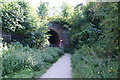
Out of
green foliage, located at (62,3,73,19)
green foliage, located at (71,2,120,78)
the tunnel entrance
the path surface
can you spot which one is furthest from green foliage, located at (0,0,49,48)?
the tunnel entrance

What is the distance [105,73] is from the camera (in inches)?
131

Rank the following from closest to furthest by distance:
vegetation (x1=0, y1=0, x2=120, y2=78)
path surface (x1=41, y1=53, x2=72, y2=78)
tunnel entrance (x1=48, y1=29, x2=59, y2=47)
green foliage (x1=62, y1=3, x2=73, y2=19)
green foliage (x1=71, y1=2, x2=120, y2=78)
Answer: green foliage (x1=71, y1=2, x2=120, y2=78) < vegetation (x1=0, y1=0, x2=120, y2=78) < path surface (x1=41, y1=53, x2=72, y2=78) < green foliage (x1=62, y1=3, x2=73, y2=19) < tunnel entrance (x1=48, y1=29, x2=59, y2=47)

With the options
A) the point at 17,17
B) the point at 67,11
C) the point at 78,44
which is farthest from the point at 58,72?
the point at 67,11

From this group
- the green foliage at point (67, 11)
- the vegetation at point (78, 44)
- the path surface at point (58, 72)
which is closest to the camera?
the vegetation at point (78, 44)

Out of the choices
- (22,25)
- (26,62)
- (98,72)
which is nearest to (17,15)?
(22,25)

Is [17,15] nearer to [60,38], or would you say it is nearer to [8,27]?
[8,27]

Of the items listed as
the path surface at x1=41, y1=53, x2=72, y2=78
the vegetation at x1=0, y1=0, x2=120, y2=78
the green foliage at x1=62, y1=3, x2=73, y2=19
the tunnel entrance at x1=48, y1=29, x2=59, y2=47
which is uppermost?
the green foliage at x1=62, y1=3, x2=73, y2=19

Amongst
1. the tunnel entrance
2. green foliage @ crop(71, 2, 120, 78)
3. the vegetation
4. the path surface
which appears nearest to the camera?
green foliage @ crop(71, 2, 120, 78)

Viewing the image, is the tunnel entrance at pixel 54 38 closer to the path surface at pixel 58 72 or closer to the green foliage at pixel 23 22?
the green foliage at pixel 23 22

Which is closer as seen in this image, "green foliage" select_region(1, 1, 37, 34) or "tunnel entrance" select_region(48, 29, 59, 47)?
"green foliage" select_region(1, 1, 37, 34)

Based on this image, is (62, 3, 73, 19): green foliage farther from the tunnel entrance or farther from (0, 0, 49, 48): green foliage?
(0, 0, 49, 48): green foliage

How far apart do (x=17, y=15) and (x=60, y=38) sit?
31.2 ft

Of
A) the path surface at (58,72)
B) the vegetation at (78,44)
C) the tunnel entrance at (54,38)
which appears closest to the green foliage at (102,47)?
the vegetation at (78,44)

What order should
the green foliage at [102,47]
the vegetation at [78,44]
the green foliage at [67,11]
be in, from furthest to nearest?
the green foliage at [67,11]
the vegetation at [78,44]
the green foliage at [102,47]
